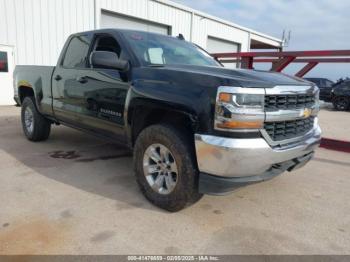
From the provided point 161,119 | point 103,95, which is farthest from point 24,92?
point 161,119

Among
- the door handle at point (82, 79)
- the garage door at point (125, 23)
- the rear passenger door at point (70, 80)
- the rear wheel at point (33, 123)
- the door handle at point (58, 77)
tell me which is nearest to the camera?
the door handle at point (82, 79)

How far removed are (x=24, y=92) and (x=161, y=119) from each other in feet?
13.0

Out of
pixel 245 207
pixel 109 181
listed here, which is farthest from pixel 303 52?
pixel 109 181

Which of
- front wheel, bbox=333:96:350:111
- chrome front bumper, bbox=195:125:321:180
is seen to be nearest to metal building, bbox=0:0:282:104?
front wheel, bbox=333:96:350:111

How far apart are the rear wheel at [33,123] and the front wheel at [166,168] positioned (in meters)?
3.07

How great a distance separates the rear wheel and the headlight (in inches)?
162

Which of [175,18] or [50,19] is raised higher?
[175,18]

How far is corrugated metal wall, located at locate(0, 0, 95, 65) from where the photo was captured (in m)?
11.1

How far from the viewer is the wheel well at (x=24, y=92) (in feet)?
19.4

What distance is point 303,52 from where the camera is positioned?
6.45 meters

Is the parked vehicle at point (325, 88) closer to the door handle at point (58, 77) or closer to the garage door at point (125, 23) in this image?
the garage door at point (125, 23)

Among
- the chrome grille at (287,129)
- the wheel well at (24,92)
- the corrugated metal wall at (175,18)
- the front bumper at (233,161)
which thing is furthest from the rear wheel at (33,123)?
the corrugated metal wall at (175,18)

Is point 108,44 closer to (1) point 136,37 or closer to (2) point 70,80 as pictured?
(1) point 136,37

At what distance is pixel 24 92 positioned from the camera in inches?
240
